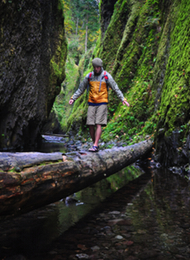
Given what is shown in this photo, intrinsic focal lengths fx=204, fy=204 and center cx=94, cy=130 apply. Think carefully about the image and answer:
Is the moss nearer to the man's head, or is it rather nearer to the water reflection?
the man's head

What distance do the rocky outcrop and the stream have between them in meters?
8.69

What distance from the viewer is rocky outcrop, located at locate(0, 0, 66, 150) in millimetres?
9844

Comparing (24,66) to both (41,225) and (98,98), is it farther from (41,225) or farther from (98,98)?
(41,225)

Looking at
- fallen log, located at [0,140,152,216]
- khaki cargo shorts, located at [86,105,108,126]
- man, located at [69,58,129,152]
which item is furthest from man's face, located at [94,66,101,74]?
fallen log, located at [0,140,152,216]

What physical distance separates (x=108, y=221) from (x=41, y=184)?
3.45ft

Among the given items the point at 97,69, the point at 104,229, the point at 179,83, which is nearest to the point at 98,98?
the point at 97,69

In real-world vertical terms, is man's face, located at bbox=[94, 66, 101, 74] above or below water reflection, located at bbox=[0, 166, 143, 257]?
above

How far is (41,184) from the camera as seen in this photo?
2293mm

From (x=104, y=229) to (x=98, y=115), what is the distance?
265cm

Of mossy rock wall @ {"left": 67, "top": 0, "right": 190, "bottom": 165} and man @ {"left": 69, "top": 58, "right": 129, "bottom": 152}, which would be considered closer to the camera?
man @ {"left": 69, "top": 58, "right": 129, "bottom": 152}

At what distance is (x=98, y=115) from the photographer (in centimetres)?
462

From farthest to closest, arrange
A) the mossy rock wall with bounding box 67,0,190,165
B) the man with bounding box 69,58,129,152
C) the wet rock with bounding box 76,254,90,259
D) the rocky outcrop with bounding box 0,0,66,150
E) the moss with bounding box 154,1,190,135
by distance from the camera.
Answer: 1. the rocky outcrop with bounding box 0,0,66,150
2. the mossy rock wall with bounding box 67,0,190,165
3. the moss with bounding box 154,1,190,135
4. the man with bounding box 69,58,129,152
5. the wet rock with bounding box 76,254,90,259

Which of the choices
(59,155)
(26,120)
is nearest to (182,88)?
(59,155)

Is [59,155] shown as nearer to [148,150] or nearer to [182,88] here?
[182,88]
